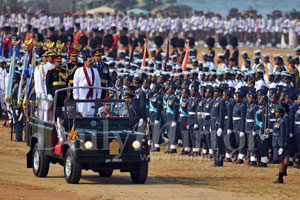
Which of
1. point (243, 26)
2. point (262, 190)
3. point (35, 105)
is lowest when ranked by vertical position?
point (262, 190)

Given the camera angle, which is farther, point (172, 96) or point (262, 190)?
point (172, 96)

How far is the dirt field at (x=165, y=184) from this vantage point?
14.2 meters

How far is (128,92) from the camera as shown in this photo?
21.2 m

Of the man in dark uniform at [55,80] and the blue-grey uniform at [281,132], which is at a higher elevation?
the man in dark uniform at [55,80]

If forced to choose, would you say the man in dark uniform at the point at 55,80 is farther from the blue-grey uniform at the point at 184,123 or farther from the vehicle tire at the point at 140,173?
the blue-grey uniform at the point at 184,123

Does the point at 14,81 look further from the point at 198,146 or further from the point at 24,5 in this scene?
the point at 24,5

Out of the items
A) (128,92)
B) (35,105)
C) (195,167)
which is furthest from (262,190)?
(128,92)

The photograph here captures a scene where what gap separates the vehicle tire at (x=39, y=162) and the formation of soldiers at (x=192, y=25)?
1096 inches

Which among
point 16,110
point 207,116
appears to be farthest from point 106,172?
point 16,110

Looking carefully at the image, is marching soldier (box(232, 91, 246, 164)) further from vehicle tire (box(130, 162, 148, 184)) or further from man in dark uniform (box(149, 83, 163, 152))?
vehicle tire (box(130, 162, 148, 184))

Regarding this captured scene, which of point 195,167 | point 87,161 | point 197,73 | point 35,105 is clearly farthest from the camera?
point 197,73

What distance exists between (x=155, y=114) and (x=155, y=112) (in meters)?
0.06

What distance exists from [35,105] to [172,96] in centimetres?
568

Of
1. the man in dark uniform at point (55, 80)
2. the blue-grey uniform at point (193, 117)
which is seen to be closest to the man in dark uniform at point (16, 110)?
A: the blue-grey uniform at point (193, 117)
